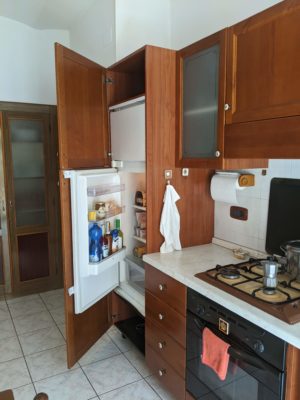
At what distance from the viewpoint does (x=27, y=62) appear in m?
3.14

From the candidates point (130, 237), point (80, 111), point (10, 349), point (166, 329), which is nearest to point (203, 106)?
point (80, 111)

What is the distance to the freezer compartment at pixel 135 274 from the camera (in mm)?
2383

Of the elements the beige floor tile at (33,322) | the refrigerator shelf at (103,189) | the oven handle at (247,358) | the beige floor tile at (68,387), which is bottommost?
the beige floor tile at (33,322)

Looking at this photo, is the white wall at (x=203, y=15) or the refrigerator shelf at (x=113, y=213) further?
the refrigerator shelf at (x=113, y=213)

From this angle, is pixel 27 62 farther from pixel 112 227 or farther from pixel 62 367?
pixel 62 367

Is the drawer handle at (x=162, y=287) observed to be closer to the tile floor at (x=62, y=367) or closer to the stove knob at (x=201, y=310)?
the stove knob at (x=201, y=310)

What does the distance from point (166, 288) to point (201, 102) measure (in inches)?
41.9

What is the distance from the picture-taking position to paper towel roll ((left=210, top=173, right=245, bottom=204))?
197cm

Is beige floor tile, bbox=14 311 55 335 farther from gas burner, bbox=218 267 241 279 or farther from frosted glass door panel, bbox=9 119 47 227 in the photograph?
gas burner, bbox=218 267 241 279

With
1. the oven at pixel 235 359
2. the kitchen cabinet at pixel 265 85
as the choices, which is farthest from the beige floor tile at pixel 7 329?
the kitchen cabinet at pixel 265 85

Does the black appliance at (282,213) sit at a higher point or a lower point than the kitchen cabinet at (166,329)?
higher

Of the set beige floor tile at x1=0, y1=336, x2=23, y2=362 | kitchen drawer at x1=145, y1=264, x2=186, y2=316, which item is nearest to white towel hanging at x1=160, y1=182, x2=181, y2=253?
kitchen drawer at x1=145, y1=264, x2=186, y2=316

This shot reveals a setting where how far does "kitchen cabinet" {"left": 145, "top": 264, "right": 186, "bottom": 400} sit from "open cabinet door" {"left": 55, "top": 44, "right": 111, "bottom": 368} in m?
0.50

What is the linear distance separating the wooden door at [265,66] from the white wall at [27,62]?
226 cm
